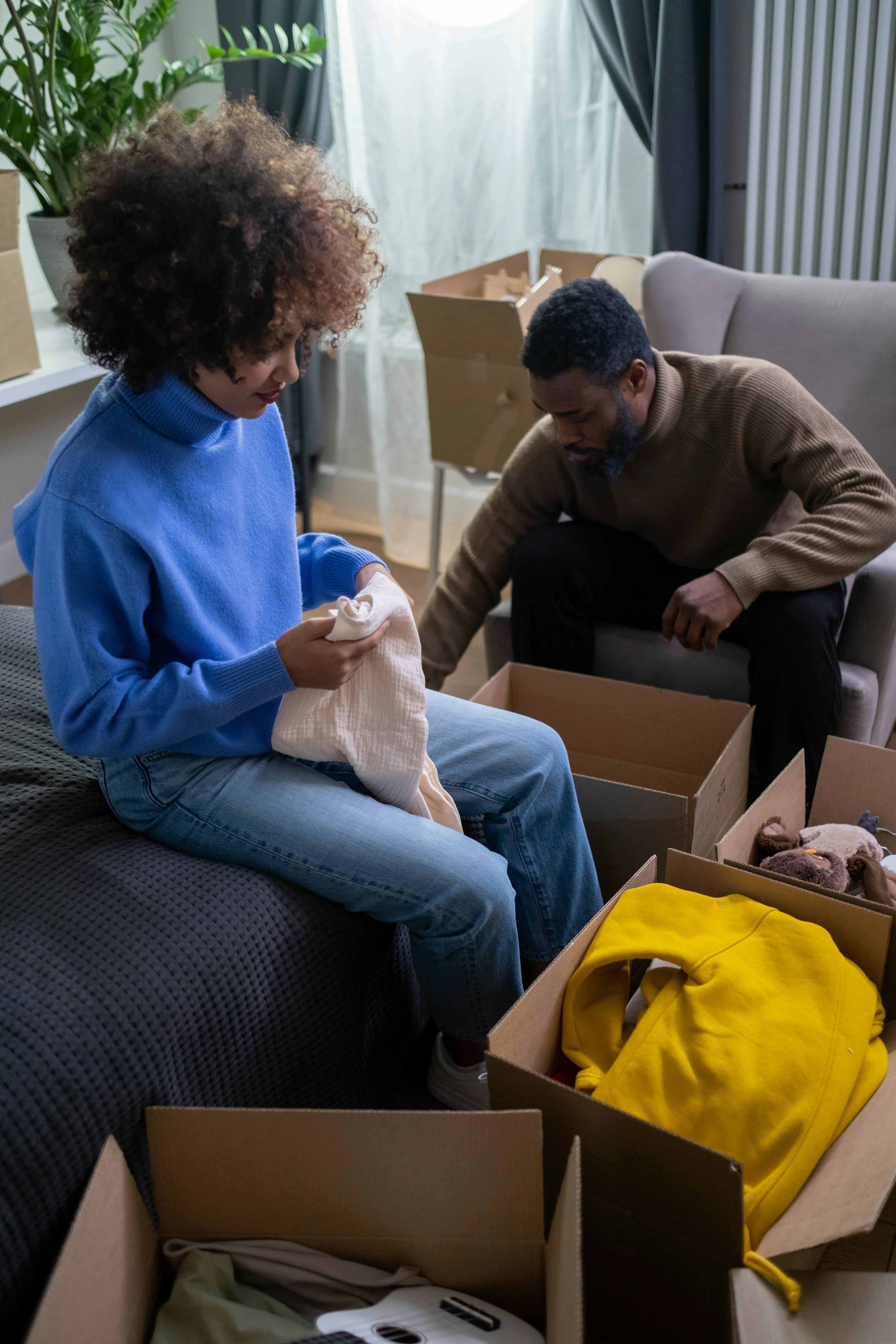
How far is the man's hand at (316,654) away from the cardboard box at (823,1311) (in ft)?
2.04

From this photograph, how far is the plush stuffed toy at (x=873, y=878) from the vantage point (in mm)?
1228

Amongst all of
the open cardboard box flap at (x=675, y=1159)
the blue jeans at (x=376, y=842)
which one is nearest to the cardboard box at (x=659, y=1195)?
the open cardboard box flap at (x=675, y=1159)

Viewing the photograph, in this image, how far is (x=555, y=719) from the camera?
Answer: 164cm

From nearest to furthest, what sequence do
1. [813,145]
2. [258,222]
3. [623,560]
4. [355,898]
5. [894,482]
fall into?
1. [258,222]
2. [355,898]
3. [623,560]
4. [894,482]
5. [813,145]

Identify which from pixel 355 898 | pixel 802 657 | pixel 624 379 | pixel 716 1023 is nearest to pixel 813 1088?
pixel 716 1023

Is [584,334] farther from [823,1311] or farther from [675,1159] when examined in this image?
[823,1311]

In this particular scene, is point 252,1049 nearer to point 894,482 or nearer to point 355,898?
point 355,898

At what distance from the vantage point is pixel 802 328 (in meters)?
2.06

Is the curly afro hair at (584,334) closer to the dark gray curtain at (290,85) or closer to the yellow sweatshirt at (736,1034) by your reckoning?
the yellow sweatshirt at (736,1034)

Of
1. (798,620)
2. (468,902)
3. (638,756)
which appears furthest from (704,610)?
(468,902)

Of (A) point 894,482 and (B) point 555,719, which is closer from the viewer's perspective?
(B) point 555,719

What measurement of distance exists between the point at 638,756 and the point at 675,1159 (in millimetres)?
832

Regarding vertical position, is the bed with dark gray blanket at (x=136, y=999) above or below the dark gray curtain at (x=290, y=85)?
below

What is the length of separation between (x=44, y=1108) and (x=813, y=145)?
2.46 metres
